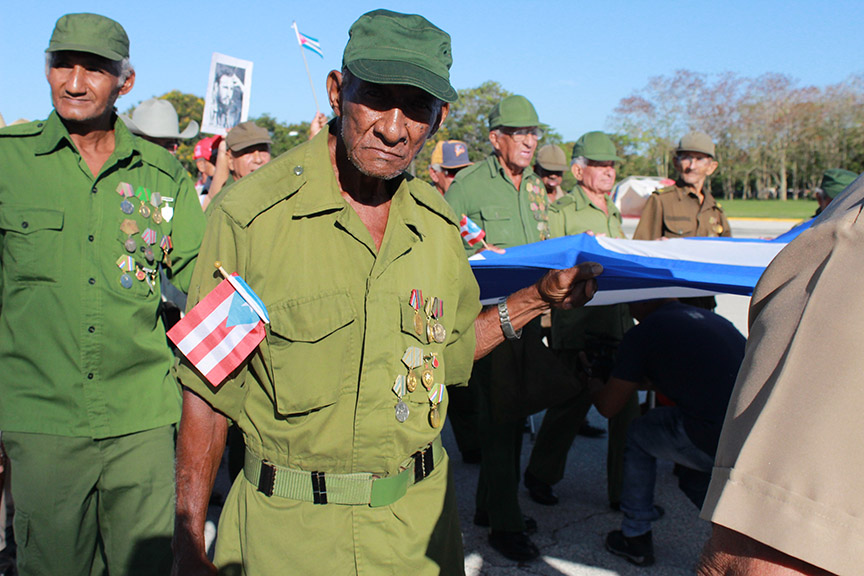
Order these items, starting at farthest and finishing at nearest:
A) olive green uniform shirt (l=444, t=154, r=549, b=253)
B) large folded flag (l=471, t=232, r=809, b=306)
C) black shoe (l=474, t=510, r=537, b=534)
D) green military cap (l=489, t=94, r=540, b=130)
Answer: green military cap (l=489, t=94, r=540, b=130) < olive green uniform shirt (l=444, t=154, r=549, b=253) < black shoe (l=474, t=510, r=537, b=534) < large folded flag (l=471, t=232, r=809, b=306)

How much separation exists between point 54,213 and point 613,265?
6.74 ft

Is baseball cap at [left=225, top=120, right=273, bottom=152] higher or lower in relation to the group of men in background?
higher

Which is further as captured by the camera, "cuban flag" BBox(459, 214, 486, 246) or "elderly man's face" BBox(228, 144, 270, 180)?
"elderly man's face" BBox(228, 144, 270, 180)

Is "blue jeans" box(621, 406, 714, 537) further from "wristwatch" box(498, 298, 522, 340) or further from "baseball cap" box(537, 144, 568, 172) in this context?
"baseball cap" box(537, 144, 568, 172)

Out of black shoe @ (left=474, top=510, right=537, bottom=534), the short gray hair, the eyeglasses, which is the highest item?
the short gray hair

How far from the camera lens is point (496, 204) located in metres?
4.64

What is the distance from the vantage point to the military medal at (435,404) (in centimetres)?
191

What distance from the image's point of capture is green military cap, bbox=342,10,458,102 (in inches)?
66.6

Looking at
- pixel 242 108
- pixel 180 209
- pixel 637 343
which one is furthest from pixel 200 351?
pixel 242 108

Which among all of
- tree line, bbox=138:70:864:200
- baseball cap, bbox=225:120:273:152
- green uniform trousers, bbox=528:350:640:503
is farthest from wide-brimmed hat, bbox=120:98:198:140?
tree line, bbox=138:70:864:200

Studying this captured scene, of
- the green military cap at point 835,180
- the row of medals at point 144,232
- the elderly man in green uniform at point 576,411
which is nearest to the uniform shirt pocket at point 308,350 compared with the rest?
the row of medals at point 144,232

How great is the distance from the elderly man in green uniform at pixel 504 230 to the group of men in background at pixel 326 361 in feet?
0.06

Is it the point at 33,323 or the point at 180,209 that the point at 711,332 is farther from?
the point at 33,323

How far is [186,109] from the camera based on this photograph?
154 feet
